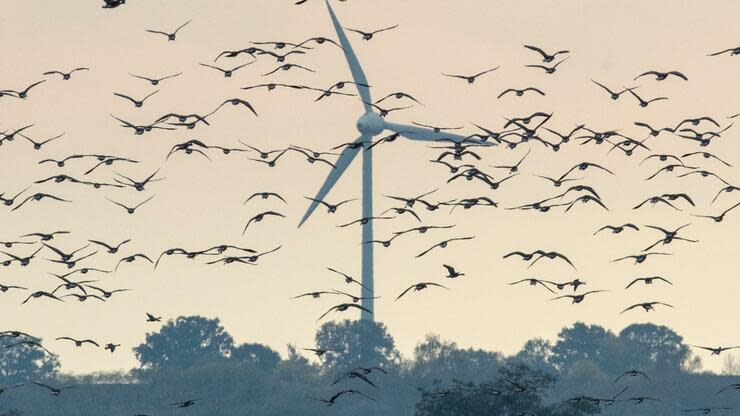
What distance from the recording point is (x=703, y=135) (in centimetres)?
11869

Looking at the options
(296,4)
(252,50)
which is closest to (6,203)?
(252,50)

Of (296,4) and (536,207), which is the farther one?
(536,207)

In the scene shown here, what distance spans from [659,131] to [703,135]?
329 centimetres

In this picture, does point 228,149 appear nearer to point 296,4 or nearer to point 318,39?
point 318,39

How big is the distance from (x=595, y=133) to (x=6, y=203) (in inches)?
1191

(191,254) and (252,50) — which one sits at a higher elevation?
(252,50)

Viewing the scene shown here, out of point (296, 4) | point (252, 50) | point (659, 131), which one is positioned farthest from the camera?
point (659, 131)

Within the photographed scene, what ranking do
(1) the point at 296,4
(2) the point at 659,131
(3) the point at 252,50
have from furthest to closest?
(2) the point at 659,131, (3) the point at 252,50, (1) the point at 296,4

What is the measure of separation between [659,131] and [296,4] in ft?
83.6

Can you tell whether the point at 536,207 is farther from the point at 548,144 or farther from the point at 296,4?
the point at 296,4

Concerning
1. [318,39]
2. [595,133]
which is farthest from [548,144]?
[318,39]

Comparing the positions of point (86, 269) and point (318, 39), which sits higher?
point (318, 39)

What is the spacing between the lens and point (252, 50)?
110 m

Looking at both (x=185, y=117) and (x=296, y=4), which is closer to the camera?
(x=296, y=4)
